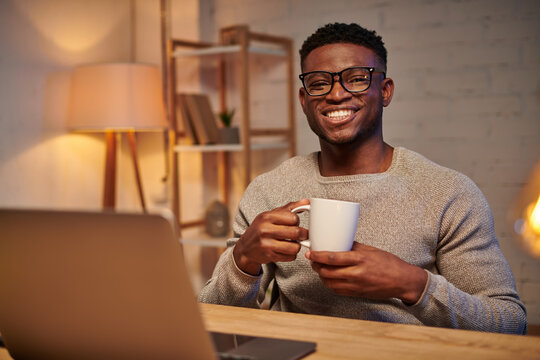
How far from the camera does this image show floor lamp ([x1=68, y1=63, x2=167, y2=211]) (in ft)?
8.20

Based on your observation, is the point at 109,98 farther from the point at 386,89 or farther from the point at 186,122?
the point at 386,89

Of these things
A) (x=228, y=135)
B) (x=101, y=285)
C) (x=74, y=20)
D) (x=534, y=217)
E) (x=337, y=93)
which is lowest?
(x=534, y=217)

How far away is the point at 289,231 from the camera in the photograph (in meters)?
0.95

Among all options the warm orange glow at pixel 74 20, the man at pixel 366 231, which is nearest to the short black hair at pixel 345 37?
the man at pixel 366 231

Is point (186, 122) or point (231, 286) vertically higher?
point (186, 122)

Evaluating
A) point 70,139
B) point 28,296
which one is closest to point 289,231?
point 28,296

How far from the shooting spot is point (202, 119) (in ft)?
9.06

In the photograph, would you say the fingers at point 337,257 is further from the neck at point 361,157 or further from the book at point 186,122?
the book at point 186,122

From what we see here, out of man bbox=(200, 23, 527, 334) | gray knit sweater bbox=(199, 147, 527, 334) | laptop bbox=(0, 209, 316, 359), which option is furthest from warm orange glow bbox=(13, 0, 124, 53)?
laptop bbox=(0, 209, 316, 359)

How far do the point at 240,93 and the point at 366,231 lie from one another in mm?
1706

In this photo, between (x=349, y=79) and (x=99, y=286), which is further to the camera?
(x=349, y=79)

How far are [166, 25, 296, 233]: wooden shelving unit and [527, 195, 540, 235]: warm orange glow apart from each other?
3.47ft

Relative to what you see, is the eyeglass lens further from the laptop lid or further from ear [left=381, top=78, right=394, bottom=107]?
the laptop lid

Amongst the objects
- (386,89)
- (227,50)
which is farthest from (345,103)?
(227,50)
